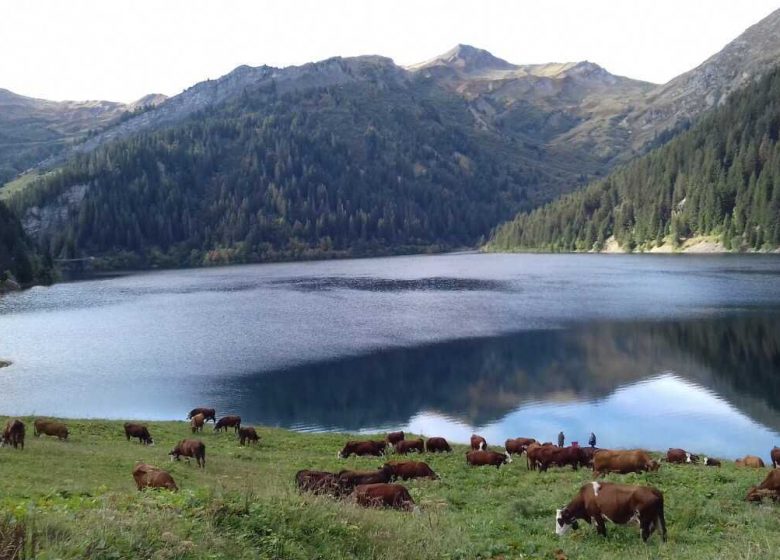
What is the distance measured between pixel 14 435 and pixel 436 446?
2270 cm

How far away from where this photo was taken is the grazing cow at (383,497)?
1905 cm

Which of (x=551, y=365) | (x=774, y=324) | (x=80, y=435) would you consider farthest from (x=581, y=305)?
(x=80, y=435)

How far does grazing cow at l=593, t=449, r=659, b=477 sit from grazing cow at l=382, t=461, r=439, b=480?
7.32 m

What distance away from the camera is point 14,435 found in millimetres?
30453

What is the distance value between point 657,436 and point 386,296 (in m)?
84.5

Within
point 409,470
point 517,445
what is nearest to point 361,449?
point 409,470

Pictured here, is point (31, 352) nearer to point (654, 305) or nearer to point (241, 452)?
point (241, 452)

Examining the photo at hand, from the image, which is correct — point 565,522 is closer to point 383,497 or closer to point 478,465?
point 383,497

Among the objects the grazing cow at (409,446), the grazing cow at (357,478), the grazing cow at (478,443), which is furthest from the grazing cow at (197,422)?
the grazing cow at (357,478)

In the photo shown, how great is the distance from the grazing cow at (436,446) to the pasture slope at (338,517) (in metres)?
4.42

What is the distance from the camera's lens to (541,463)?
1157 inches

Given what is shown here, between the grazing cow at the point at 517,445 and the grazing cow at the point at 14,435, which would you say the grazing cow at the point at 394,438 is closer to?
the grazing cow at the point at 517,445

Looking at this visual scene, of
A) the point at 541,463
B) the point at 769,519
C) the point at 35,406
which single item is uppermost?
the point at 769,519

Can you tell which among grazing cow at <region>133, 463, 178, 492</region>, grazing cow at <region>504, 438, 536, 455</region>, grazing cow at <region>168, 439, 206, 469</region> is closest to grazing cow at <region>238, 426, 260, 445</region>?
grazing cow at <region>168, 439, 206, 469</region>
